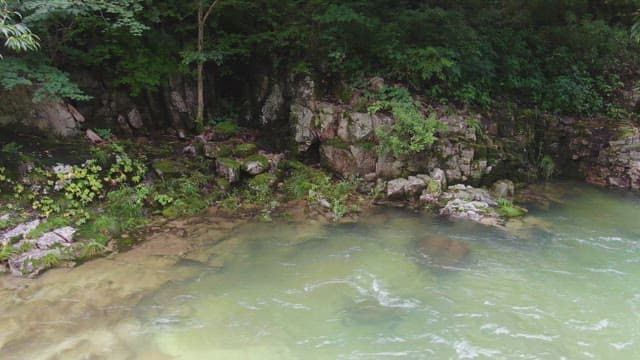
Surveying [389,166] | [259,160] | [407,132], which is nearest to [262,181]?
[259,160]

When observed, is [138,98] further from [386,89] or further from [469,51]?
[469,51]

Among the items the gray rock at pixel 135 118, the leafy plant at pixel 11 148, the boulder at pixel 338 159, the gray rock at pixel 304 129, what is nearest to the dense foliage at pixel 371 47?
the gray rock at pixel 135 118

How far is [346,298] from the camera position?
6594mm

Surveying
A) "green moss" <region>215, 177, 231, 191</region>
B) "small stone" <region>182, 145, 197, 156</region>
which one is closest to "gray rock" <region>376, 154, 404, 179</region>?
"green moss" <region>215, 177, 231, 191</region>

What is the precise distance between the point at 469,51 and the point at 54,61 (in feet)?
31.5

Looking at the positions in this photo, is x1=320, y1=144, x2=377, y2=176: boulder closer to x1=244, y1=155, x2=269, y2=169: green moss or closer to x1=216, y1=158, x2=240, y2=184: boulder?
x1=244, y1=155, x2=269, y2=169: green moss

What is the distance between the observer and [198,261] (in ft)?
24.8

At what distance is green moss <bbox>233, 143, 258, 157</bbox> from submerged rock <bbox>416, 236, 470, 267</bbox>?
452 cm

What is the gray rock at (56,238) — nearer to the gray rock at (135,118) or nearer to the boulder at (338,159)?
the gray rock at (135,118)

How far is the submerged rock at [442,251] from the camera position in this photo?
775 cm

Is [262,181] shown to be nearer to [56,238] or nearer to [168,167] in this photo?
[168,167]

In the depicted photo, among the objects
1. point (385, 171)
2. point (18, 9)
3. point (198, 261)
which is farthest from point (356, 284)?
point (18, 9)

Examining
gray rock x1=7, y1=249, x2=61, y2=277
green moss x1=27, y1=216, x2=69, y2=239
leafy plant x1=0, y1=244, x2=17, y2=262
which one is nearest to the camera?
gray rock x1=7, y1=249, x2=61, y2=277

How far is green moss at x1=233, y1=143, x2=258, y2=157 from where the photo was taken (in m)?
11.0
